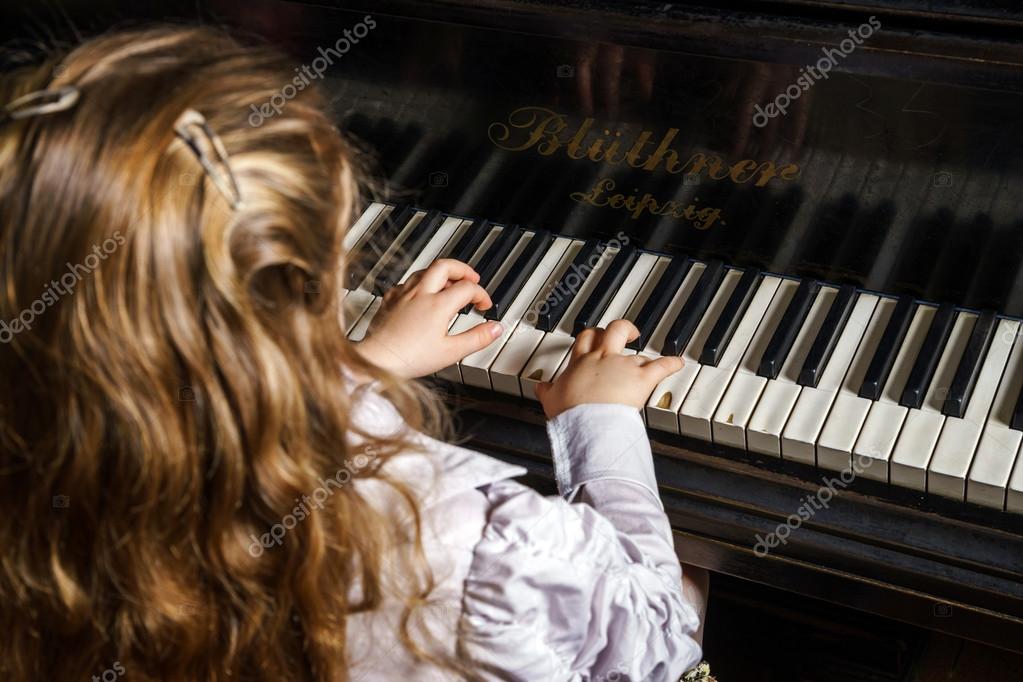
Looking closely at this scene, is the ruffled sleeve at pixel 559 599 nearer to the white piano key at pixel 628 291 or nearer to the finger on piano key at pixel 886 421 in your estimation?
the finger on piano key at pixel 886 421

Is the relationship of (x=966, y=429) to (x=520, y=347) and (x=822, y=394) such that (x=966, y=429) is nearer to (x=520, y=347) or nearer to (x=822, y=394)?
(x=822, y=394)

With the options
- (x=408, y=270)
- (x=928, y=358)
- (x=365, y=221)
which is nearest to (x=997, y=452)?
(x=928, y=358)

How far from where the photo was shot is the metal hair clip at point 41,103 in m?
0.98

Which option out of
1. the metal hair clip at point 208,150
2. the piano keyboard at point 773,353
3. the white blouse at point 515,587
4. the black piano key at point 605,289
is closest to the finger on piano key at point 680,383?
the piano keyboard at point 773,353

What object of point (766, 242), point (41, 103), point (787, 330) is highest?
point (766, 242)

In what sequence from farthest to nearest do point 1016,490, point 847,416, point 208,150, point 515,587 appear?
point 847,416
point 1016,490
point 515,587
point 208,150

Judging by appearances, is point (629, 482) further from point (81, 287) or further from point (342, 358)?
point (81, 287)

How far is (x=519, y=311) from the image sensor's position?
167cm

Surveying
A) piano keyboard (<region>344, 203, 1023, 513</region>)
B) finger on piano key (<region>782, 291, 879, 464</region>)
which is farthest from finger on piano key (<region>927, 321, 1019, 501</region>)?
finger on piano key (<region>782, 291, 879, 464</region>)

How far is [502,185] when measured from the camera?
5.72 ft

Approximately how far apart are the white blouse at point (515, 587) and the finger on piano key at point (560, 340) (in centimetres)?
31

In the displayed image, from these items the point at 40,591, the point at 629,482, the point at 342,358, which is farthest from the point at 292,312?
the point at 629,482

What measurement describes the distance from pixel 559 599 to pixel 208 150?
0.57 m

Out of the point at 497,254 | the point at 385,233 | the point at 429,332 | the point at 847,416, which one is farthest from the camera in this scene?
the point at 385,233
